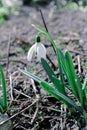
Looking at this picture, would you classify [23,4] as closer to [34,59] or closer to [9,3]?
[9,3]

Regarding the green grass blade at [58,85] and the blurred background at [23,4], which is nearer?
the green grass blade at [58,85]

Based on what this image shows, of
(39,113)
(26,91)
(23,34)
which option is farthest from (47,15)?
(39,113)

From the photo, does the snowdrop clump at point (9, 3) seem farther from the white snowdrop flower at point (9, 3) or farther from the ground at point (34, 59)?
the ground at point (34, 59)

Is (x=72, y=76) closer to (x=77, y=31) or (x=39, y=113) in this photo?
(x=39, y=113)

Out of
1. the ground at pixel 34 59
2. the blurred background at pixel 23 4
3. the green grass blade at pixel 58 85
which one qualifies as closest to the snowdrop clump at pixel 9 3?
the blurred background at pixel 23 4

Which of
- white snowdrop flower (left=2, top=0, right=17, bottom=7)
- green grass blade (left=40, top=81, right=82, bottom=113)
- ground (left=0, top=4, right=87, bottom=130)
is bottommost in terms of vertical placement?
white snowdrop flower (left=2, top=0, right=17, bottom=7)

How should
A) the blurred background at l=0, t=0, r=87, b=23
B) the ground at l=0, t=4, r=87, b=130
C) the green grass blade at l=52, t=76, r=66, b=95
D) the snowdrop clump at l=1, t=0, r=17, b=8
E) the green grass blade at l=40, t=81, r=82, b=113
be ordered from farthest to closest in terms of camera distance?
the snowdrop clump at l=1, t=0, r=17, b=8
the blurred background at l=0, t=0, r=87, b=23
the ground at l=0, t=4, r=87, b=130
the green grass blade at l=52, t=76, r=66, b=95
the green grass blade at l=40, t=81, r=82, b=113

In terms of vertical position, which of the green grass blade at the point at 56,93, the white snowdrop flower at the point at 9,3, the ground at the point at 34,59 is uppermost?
the green grass blade at the point at 56,93

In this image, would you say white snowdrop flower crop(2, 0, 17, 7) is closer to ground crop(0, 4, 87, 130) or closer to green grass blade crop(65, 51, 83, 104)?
ground crop(0, 4, 87, 130)

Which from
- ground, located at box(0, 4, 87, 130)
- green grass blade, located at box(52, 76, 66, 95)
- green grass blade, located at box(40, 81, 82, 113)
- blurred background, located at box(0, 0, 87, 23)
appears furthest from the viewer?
blurred background, located at box(0, 0, 87, 23)

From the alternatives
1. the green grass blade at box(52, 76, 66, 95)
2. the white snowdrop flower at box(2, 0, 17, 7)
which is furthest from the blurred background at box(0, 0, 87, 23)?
the green grass blade at box(52, 76, 66, 95)
